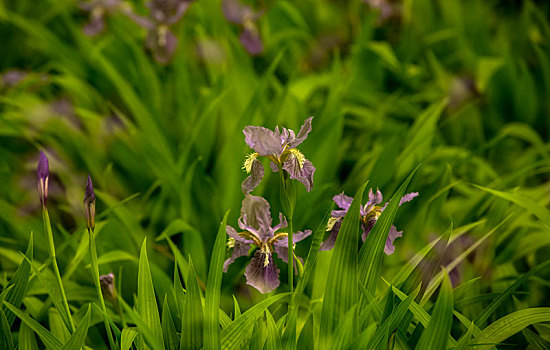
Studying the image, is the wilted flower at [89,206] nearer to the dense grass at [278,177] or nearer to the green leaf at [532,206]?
the dense grass at [278,177]

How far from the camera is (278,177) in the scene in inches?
77.8

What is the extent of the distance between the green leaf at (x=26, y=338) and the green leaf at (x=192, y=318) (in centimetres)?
41

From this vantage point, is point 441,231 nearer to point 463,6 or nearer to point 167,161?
point 167,161

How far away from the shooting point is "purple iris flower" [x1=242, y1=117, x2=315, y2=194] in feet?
3.68

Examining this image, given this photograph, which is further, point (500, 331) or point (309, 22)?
point (309, 22)

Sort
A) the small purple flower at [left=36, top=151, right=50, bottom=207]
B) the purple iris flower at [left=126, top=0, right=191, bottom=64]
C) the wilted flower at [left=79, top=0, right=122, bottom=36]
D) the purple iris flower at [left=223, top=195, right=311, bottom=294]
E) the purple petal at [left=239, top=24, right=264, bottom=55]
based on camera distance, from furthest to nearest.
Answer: the wilted flower at [left=79, top=0, right=122, bottom=36], the purple petal at [left=239, top=24, right=264, bottom=55], the purple iris flower at [left=126, top=0, right=191, bottom=64], the purple iris flower at [left=223, top=195, right=311, bottom=294], the small purple flower at [left=36, top=151, right=50, bottom=207]

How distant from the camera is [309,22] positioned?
345 centimetres

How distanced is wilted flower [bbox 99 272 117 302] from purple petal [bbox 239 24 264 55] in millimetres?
1544

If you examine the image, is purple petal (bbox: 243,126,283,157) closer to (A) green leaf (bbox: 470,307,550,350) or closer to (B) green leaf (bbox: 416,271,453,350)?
(B) green leaf (bbox: 416,271,453,350)

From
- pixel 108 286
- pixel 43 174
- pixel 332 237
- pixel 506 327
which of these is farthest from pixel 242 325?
pixel 506 327

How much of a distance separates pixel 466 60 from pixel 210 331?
2421mm

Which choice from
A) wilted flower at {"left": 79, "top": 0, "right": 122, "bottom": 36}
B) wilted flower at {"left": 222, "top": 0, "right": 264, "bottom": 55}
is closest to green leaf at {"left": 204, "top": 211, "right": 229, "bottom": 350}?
wilted flower at {"left": 222, "top": 0, "right": 264, "bottom": 55}

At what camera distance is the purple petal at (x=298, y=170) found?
113 cm

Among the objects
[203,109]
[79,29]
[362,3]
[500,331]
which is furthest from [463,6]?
[500,331]
